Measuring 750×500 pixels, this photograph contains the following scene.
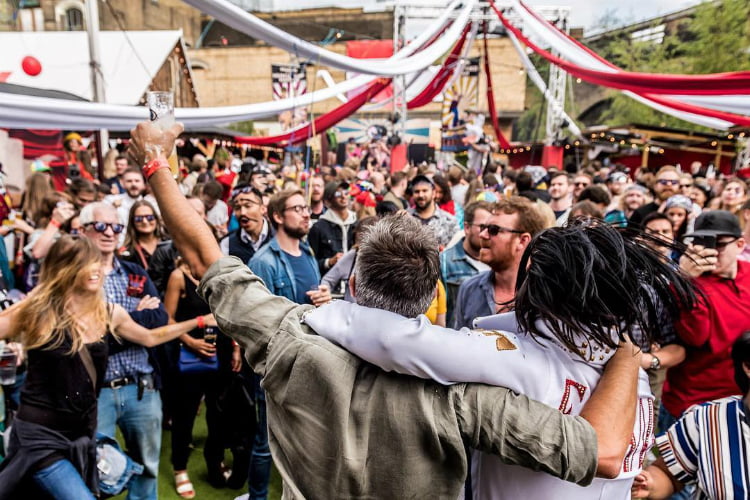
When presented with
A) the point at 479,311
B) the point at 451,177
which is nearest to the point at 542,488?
the point at 479,311

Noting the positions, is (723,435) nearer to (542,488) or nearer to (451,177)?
(542,488)

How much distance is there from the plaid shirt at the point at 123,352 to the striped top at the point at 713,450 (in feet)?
8.22

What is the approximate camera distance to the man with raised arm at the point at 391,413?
1.07m

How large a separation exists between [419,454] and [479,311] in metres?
1.66

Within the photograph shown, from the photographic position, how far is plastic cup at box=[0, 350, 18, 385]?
8.38 ft

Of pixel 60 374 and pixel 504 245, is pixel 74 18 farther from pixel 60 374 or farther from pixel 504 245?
pixel 504 245

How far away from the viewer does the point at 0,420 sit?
9.19 feet

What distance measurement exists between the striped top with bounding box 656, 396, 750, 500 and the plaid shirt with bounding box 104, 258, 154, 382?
8.22ft

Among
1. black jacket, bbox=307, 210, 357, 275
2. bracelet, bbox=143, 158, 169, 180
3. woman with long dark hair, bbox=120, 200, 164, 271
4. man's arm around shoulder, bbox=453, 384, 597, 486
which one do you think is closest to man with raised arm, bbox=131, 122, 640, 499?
man's arm around shoulder, bbox=453, 384, 597, 486

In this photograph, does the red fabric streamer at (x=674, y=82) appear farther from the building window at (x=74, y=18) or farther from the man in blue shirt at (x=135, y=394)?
the building window at (x=74, y=18)

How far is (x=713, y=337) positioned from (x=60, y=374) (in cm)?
302

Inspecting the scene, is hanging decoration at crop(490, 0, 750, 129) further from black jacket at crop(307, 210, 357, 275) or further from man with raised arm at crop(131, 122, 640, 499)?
man with raised arm at crop(131, 122, 640, 499)

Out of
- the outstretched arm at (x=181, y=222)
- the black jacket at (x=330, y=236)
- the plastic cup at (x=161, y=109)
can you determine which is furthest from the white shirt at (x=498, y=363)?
the black jacket at (x=330, y=236)

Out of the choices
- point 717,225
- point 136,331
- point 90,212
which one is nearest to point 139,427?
point 136,331
